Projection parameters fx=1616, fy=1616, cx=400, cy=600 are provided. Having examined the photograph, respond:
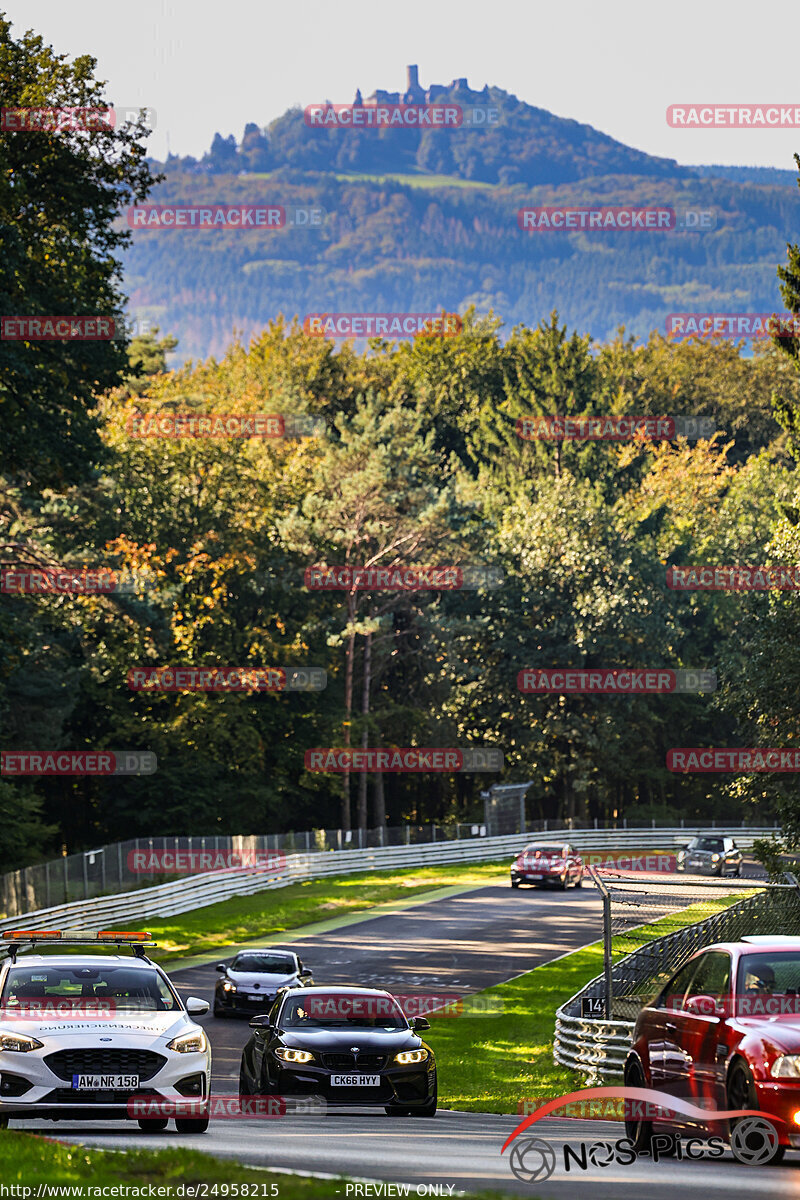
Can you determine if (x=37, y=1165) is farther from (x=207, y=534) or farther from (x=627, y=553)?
(x=627, y=553)

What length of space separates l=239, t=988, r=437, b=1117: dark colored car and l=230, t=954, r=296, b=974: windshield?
12819mm

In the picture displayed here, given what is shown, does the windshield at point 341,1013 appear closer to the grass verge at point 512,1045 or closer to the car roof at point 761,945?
the grass verge at point 512,1045

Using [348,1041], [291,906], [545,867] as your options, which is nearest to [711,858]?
[545,867]

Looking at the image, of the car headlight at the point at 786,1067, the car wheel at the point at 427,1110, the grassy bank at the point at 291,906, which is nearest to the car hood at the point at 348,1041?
the car wheel at the point at 427,1110

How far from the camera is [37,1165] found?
9578 mm

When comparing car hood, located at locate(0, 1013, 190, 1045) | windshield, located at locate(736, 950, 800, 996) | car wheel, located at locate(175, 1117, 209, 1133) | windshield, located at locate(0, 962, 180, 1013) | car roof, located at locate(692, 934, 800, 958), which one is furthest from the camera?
windshield, located at locate(0, 962, 180, 1013)

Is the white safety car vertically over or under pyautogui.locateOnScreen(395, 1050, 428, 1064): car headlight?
over

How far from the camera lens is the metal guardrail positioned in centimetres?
2169

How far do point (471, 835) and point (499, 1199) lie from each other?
59.8 meters

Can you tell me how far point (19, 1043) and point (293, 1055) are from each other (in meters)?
3.22

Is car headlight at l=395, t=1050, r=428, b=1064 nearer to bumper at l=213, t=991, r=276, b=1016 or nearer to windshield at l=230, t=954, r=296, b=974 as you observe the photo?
bumper at l=213, t=991, r=276, b=1016

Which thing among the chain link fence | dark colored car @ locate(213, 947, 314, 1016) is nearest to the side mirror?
the chain link fence

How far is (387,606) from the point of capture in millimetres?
69750

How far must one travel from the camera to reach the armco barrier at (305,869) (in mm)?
37625
